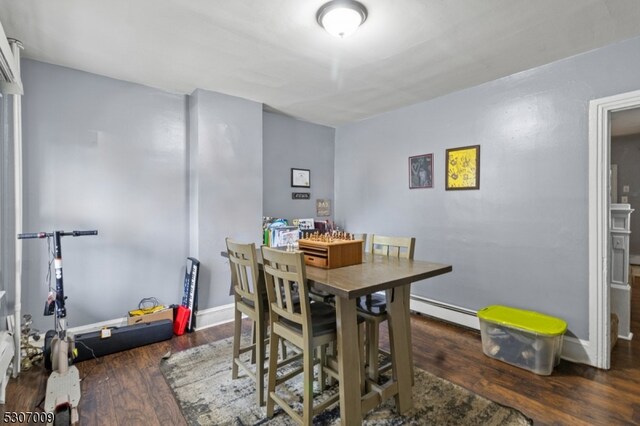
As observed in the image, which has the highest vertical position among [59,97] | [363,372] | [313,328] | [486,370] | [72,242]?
[59,97]

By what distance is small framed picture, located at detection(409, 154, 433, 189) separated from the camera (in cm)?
344

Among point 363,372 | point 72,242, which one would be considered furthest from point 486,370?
point 72,242

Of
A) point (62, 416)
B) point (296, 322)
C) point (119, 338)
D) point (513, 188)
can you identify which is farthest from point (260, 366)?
point (513, 188)

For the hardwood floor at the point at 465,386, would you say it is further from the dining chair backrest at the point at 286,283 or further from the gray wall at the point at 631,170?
the gray wall at the point at 631,170

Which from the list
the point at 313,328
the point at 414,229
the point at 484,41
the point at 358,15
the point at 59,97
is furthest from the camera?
the point at 414,229

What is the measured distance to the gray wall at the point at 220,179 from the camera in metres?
3.15

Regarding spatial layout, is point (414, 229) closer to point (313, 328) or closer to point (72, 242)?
point (313, 328)

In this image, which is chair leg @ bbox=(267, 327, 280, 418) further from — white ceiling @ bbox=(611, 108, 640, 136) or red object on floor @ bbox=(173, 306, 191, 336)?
white ceiling @ bbox=(611, 108, 640, 136)

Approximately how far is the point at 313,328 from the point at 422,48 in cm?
209

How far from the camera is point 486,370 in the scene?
2.34 meters

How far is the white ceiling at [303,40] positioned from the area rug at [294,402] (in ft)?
7.64

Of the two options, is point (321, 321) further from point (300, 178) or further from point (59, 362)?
point (300, 178)

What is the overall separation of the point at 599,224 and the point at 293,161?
125 inches

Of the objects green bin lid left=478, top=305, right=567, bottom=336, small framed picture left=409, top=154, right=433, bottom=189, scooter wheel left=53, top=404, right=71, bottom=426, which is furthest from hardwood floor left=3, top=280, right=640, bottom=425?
small framed picture left=409, top=154, right=433, bottom=189
